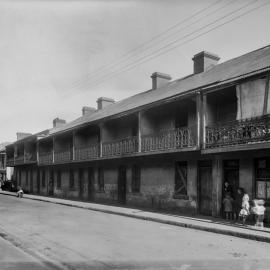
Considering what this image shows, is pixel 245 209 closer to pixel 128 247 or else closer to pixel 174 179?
pixel 174 179

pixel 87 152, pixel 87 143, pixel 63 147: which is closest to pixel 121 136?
pixel 87 152

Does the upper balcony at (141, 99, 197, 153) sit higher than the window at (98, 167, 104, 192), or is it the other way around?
the upper balcony at (141, 99, 197, 153)

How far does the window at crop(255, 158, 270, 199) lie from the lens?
45.8ft

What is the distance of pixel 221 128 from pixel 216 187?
2.62m

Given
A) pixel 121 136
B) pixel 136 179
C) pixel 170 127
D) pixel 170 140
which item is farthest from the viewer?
pixel 121 136

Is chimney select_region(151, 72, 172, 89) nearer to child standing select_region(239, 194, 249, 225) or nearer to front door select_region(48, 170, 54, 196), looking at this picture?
front door select_region(48, 170, 54, 196)

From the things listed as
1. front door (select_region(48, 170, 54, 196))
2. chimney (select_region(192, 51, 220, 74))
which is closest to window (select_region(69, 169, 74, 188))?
front door (select_region(48, 170, 54, 196))

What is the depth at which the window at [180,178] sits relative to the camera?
18125mm

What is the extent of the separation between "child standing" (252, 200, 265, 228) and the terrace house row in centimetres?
82

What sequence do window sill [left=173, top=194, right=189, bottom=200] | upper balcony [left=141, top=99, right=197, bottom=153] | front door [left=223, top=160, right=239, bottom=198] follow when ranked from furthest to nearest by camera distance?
window sill [left=173, top=194, right=189, bottom=200], upper balcony [left=141, top=99, right=197, bottom=153], front door [left=223, top=160, right=239, bottom=198]

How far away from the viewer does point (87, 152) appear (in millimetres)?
25750

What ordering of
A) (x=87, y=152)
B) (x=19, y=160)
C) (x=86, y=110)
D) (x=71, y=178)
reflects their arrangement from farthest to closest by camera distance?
(x=19, y=160)
(x=86, y=110)
(x=71, y=178)
(x=87, y=152)

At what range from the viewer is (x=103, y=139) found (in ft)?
77.8

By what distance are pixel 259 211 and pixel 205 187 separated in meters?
4.02
